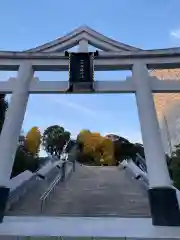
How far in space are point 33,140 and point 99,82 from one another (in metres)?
28.5

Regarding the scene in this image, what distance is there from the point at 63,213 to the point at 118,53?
4.43 meters

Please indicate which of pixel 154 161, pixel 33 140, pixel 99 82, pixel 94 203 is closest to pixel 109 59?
pixel 99 82

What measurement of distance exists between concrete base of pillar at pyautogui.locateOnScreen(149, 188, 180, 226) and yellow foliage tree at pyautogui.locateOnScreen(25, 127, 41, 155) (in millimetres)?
28331

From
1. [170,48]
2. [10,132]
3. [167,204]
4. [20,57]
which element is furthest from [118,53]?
[167,204]

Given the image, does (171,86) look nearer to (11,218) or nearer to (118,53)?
(118,53)

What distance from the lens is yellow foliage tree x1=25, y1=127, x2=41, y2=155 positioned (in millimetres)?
33500

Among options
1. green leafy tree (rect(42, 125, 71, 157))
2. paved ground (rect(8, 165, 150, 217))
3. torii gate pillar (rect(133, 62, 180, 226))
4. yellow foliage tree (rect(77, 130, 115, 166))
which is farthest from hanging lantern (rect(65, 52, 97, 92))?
green leafy tree (rect(42, 125, 71, 157))

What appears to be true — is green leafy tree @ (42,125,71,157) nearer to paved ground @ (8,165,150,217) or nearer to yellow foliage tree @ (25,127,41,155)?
yellow foliage tree @ (25,127,41,155)

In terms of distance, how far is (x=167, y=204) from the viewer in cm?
568

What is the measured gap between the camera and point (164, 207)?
565cm

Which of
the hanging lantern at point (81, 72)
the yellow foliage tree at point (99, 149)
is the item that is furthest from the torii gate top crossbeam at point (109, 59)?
the yellow foliage tree at point (99, 149)

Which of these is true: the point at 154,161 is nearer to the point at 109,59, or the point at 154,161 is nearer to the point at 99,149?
the point at 109,59

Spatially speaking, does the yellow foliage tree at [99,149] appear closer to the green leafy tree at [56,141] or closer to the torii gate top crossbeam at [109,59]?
the green leafy tree at [56,141]

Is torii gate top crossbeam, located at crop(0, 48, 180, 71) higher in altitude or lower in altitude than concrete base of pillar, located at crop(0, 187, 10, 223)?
higher
